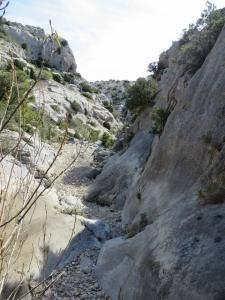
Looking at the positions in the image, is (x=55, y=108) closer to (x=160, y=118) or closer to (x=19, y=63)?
(x=19, y=63)

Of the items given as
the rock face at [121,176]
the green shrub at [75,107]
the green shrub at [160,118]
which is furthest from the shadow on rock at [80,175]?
the green shrub at [75,107]

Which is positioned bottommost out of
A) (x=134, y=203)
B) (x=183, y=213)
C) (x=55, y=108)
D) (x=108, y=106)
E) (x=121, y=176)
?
(x=134, y=203)

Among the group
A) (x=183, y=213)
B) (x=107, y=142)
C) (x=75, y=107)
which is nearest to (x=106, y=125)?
(x=75, y=107)

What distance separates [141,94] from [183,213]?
15985 millimetres

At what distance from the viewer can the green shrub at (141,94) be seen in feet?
77.6

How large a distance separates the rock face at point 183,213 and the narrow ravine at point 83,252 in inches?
12.6

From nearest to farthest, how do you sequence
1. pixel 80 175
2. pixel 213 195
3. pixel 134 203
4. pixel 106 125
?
pixel 213 195
pixel 134 203
pixel 80 175
pixel 106 125

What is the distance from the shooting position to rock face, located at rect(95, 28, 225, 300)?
22.1 feet

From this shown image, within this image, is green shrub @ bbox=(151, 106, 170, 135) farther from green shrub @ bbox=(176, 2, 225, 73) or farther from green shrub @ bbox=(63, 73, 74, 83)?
green shrub @ bbox=(63, 73, 74, 83)

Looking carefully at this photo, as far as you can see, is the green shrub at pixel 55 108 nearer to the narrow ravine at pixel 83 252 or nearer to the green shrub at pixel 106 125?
the green shrub at pixel 106 125

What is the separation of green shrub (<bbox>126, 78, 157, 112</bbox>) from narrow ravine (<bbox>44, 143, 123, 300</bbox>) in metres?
4.36

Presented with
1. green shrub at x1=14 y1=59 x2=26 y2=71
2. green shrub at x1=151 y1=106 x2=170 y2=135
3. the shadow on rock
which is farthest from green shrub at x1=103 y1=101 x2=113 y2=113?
green shrub at x1=151 y1=106 x2=170 y2=135

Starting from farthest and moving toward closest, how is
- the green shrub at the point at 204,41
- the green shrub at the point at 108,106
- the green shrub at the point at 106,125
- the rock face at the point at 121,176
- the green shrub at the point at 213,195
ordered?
the green shrub at the point at 108,106, the green shrub at the point at 106,125, the rock face at the point at 121,176, the green shrub at the point at 204,41, the green shrub at the point at 213,195

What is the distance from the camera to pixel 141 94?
23.8 metres
